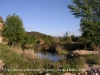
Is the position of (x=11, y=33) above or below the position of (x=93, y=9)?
below

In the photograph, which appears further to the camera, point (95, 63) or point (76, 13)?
point (76, 13)

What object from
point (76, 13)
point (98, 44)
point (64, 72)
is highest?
point (76, 13)

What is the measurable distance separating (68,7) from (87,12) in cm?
280

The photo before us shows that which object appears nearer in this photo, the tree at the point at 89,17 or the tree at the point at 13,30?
the tree at the point at 89,17

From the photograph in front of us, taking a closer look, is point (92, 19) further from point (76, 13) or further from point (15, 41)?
point (15, 41)

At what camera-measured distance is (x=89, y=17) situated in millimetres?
22234

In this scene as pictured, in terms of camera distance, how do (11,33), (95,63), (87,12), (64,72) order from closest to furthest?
(64,72)
(95,63)
(87,12)
(11,33)

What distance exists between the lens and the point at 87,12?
21.9 meters

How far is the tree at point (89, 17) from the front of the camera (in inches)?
842

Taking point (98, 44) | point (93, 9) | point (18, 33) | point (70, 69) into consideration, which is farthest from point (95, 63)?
point (18, 33)

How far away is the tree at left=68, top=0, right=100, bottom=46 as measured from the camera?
21.4 meters

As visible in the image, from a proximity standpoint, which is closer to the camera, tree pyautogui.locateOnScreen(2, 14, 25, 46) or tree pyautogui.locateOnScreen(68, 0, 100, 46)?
tree pyautogui.locateOnScreen(68, 0, 100, 46)

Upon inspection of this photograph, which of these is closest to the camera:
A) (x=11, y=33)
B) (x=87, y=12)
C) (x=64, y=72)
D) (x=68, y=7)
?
(x=64, y=72)

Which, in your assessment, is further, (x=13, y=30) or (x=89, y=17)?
(x=13, y=30)
